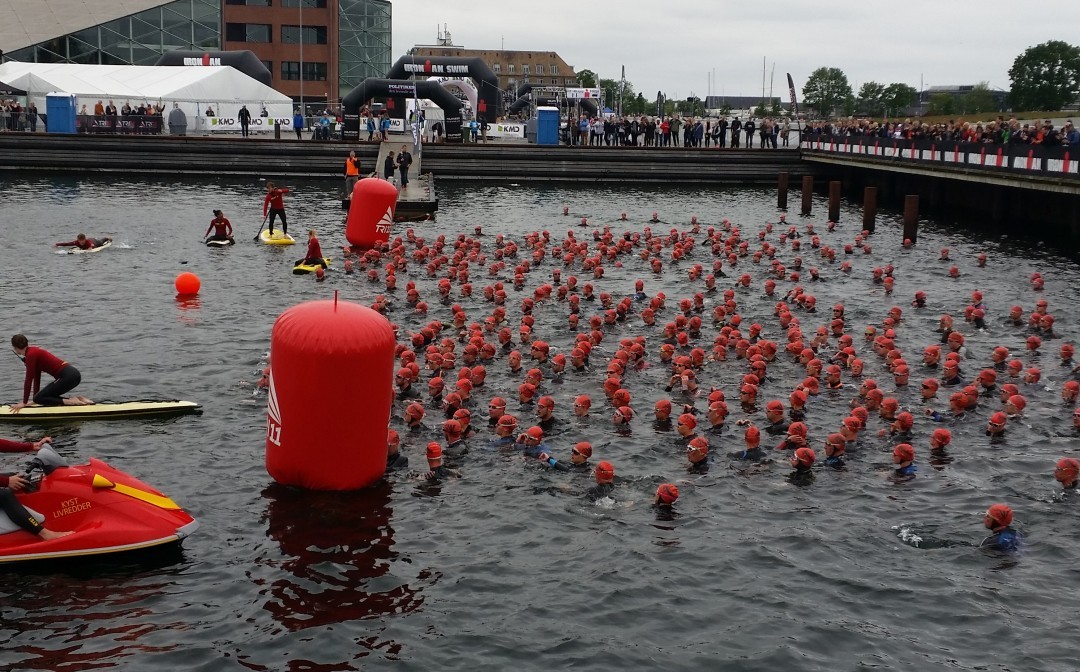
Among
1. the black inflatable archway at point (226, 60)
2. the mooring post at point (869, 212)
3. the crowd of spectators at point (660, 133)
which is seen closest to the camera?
the mooring post at point (869, 212)

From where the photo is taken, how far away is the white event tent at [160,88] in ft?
210

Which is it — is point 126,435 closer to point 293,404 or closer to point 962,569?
point 293,404

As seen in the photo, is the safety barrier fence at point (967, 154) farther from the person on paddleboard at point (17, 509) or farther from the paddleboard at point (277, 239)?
the person on paddleboard at point (17, 509)

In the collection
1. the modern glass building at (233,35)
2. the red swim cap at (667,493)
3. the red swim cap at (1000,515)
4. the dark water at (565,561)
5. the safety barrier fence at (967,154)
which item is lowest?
the dark water at (565,561)

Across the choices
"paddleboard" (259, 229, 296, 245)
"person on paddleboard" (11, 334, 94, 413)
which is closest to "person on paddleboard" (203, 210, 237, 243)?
"paddleboard" (259, 229, 296, 245)

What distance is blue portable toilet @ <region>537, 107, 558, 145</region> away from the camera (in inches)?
2485

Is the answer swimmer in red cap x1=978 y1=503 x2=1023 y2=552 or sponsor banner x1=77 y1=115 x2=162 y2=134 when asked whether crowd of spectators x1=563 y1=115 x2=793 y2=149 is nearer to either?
sponsor banner x1=77 y1=115 x2=162 y2=134

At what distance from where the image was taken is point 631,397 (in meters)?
19.3

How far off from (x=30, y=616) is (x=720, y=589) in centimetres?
755

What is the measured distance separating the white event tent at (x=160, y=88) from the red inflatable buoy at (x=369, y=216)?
3372cm

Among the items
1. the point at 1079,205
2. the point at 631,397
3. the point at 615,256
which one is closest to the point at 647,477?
the point at 631,397

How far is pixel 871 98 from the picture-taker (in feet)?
431

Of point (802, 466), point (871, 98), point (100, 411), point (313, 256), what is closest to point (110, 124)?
point (313, 256)

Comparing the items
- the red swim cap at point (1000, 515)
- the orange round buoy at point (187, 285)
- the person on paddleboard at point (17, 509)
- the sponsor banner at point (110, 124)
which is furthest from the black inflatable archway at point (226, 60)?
the red swim cap at point (1000, 515)
